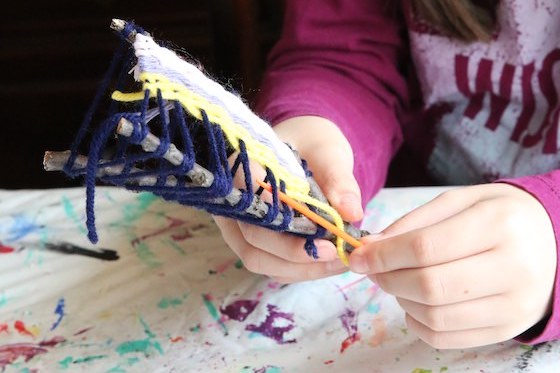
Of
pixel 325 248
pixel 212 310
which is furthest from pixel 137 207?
pixel 325 248

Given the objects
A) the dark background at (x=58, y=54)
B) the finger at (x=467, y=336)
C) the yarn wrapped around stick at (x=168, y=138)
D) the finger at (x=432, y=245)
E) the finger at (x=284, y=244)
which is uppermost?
the yarn wrapped around stick at (x=168, y=138)

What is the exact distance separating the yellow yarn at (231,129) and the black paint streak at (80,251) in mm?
230

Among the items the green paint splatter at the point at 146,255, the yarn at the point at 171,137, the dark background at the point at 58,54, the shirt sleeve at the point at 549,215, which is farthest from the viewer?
the dark background at the point at 58,54

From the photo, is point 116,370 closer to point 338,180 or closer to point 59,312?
point 59,312

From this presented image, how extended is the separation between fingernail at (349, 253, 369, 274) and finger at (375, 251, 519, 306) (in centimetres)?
2

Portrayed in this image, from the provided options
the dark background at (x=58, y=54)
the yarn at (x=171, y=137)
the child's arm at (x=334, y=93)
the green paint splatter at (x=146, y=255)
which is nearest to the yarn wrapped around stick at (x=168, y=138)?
the yarn at (x=171, y=137)

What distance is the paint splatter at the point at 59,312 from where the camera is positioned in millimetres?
478

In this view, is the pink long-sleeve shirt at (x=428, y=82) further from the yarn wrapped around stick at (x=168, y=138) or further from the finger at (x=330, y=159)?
the yarn wrapped around stick at (x=168, y=138)

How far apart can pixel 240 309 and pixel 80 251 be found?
0.16 m

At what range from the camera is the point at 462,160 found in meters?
0.66

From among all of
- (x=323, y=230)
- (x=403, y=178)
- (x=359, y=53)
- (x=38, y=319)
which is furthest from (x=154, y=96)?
(x=403, y=178)

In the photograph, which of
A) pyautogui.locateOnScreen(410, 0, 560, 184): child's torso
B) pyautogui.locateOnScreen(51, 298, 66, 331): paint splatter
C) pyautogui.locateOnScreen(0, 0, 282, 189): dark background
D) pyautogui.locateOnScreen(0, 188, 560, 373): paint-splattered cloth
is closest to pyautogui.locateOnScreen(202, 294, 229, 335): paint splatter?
pyautogui.locateOnScreen(0, 188, 560, 373): paint-splattered cloth

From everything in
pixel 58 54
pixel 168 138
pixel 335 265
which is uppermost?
pixel 168 138

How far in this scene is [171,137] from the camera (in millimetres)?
299
